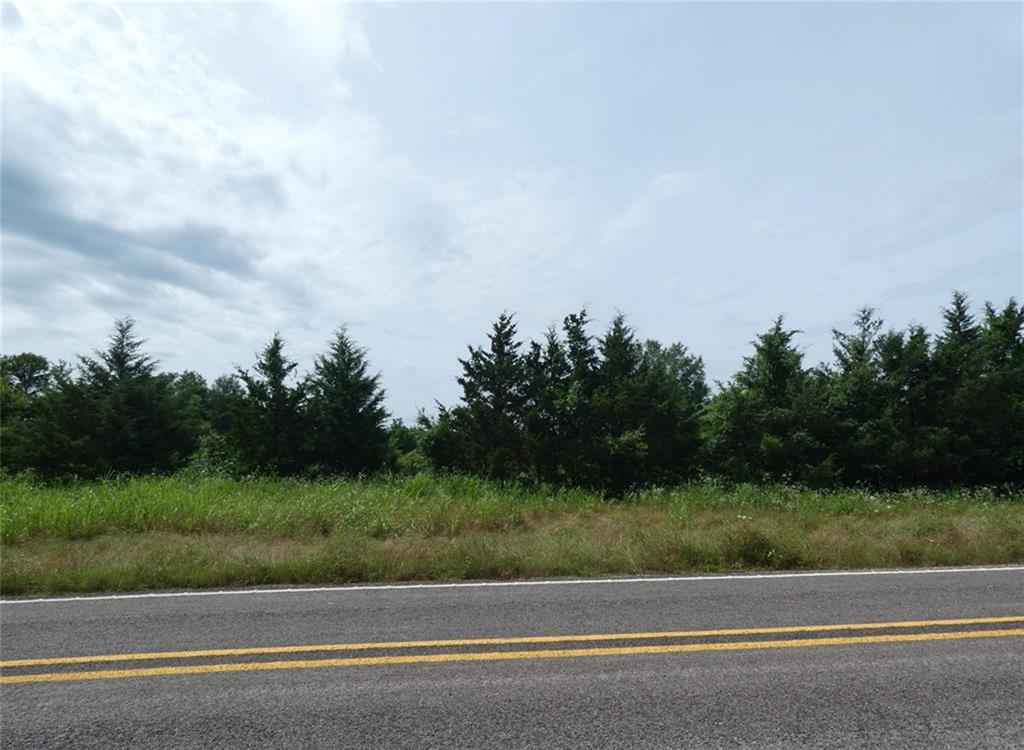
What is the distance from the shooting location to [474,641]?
517 cm

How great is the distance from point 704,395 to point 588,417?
41361mm

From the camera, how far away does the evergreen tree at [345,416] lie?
77.3 ft

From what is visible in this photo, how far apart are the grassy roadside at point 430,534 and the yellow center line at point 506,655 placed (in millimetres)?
3184

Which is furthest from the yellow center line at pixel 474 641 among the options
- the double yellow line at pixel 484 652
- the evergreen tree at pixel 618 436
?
the evergreen tree at pixel 618 436

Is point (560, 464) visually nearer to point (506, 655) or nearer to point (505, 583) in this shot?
point (505, 583)

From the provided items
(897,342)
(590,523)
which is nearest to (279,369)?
(590,523)

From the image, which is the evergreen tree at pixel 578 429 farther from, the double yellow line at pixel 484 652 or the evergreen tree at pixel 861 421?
the double yellow line at pixel 484 652

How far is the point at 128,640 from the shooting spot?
5.29 m

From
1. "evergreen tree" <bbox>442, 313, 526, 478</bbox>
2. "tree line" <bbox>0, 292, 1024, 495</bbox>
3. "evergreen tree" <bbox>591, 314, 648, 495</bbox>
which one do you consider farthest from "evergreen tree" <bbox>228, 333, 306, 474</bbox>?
"evergreen tree" <bbox>591, 314, 648, 495</bbox>

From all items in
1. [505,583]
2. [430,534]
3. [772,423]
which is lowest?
[505,583]

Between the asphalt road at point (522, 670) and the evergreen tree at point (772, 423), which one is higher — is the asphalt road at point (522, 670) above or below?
below

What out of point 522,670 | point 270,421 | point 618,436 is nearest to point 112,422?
point 270,421

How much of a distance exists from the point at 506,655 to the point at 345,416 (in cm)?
2043

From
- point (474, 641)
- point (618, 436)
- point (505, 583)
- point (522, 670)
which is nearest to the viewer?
point (522, 670)
